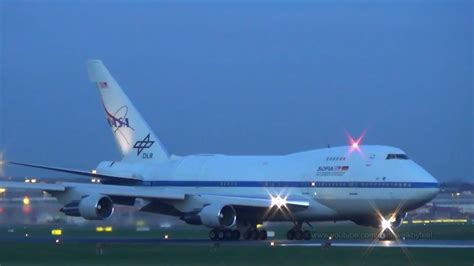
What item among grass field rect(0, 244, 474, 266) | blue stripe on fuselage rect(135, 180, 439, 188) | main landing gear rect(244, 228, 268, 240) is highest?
blue stripe on fuselage rect(135, 180, 439, 188)

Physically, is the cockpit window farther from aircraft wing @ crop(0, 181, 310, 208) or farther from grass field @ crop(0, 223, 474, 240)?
aircraft wing @ crop(0, 181, 310, 208)

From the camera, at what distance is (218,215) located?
61.6 metres

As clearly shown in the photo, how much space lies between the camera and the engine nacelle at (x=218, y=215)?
61.5 metres

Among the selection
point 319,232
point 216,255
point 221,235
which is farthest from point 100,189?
point 216,255

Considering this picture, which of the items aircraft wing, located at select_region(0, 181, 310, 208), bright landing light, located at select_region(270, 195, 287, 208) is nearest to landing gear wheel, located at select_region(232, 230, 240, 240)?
aircraft wing, located at select_region(0, 181, 310, 208)

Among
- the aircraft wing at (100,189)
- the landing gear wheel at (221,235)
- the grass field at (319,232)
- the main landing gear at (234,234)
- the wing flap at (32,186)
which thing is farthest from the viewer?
the grass field at (319,232)

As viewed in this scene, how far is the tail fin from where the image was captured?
71.2 meters

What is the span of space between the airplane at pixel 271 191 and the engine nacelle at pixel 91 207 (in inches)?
2.0

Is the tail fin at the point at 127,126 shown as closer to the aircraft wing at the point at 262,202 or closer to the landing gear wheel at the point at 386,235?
the aircraft wing at the point at 262,202

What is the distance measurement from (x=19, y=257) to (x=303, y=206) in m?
20.4

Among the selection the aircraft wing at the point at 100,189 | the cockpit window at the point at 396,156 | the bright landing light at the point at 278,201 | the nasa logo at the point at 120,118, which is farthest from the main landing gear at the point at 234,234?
the nasa logo at the point at 120,118

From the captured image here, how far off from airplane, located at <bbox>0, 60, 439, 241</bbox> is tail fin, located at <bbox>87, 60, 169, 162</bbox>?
2.21 metres

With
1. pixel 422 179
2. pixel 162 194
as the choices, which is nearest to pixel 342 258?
pixel 422 179

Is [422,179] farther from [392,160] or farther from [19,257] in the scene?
[19,257]
